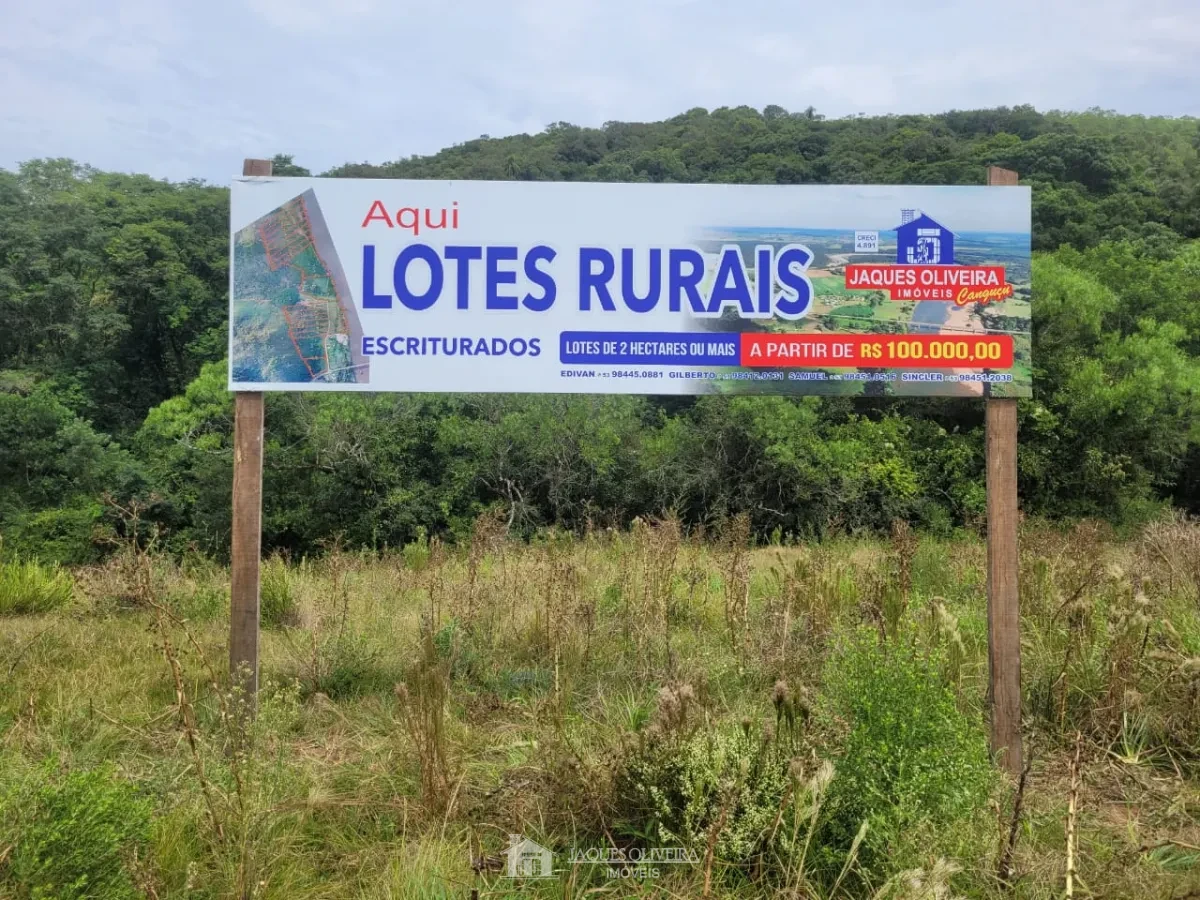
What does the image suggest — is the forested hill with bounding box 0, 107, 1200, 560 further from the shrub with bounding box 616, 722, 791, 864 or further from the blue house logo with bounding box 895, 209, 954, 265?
the shrub with bounding box 616, 722, 791, 864

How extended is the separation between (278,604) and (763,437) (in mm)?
12738

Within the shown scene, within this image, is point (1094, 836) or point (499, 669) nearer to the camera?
point (1094, 836)

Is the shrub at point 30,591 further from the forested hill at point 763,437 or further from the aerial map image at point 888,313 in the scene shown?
the forested hill at point 763,437

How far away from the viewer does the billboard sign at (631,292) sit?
4.04 meters

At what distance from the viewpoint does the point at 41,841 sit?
241cm

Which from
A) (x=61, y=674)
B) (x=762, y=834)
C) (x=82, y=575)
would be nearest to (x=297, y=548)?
(x=82, y=575)

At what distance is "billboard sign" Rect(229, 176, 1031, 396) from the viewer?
4.04m

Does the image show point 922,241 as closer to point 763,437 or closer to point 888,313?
point 888,313

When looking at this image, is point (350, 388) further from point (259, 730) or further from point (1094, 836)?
point (1094, 836)

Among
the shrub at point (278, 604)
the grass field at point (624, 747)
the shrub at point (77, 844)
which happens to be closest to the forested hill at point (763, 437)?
the shrub at point (278, 604)

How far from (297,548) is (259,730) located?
19931 millimetres

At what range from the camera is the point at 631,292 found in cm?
409

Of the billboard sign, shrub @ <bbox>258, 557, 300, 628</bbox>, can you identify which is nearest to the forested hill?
shrub @ <bbox>258, 557, 300, 628</bbox>

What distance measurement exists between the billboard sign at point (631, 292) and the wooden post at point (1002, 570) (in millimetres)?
151
